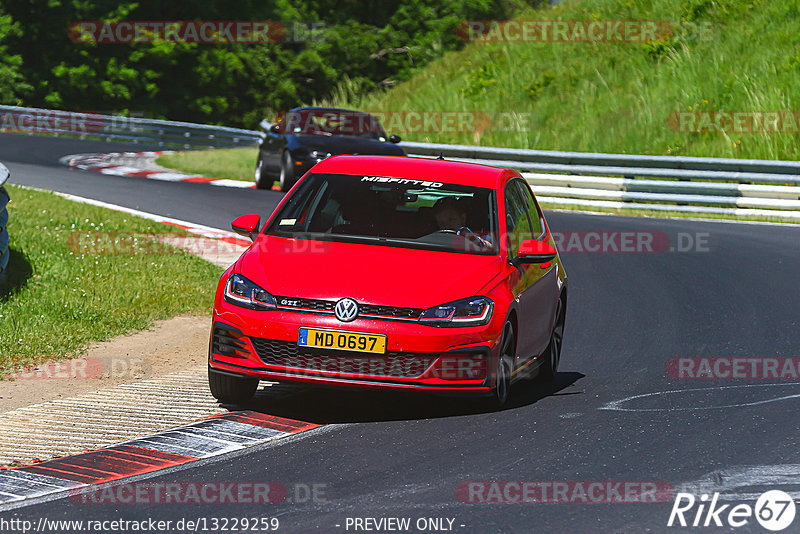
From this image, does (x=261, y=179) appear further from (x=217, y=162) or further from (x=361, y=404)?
(x=361, y=404)

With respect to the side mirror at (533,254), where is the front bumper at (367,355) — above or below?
below

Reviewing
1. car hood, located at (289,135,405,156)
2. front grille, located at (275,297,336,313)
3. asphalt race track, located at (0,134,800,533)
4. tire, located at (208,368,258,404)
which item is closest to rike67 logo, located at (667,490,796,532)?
asphalt race track, located at (0,134,800,533)

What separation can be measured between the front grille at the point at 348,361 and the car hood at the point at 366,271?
0.31 meters

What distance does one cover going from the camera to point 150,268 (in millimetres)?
14016

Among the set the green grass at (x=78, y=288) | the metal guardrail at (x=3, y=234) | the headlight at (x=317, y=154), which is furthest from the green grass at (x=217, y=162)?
the metal guardrail at (x=3, y=234)

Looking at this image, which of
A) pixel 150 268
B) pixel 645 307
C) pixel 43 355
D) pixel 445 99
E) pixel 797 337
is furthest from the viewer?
pixel 445 99

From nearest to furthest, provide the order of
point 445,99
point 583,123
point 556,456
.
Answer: point 556,456, point 583,123, point 445,99

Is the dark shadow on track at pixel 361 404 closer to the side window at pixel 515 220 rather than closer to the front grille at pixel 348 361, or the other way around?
the front grille at pixel 348 361

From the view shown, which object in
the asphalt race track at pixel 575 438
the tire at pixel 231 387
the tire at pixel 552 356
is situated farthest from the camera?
the tire at pixel 552 356

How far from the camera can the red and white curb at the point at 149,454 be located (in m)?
6.25

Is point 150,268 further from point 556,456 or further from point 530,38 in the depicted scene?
point 530,38

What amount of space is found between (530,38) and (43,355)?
30175 mm

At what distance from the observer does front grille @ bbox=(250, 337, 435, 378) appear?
7570 millimetres

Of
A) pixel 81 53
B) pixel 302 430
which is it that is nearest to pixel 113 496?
pixel 302 430
